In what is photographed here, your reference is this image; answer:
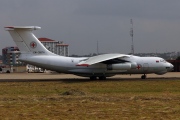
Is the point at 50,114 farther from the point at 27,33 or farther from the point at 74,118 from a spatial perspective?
the point at 27,33

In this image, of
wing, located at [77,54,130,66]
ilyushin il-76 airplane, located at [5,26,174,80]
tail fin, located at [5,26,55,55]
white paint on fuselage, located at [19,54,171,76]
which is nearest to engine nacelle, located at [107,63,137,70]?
ilyushin il-76 airplane, located at [5,26,174,80]

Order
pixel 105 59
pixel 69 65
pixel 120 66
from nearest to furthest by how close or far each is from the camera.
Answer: pixel 105 59 < pixel 120 66 < pixel 69 65

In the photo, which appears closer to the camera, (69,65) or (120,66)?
(120,66)

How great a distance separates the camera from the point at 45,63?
143 ft

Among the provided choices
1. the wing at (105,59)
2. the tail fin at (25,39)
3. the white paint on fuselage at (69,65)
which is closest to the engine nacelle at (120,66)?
the white paint on fuselage at (69,65)

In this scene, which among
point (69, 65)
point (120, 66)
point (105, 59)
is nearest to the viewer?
point (105, 59)

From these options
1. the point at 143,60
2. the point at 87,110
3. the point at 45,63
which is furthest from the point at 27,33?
the point at 87,110

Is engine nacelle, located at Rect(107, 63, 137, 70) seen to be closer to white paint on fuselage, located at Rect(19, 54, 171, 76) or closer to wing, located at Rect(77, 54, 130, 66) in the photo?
white paint on fuselage, located at Rect(19, 54, 171, 76)

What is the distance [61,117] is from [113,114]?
1956 mm

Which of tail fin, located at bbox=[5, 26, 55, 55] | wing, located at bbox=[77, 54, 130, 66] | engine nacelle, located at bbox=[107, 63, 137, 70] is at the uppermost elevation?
tail fin, located at bbox=[5, 26, 55, 55]

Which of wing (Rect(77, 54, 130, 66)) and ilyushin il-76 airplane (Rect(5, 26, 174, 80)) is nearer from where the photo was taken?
wing (Rect(77, 54, 130, 66))

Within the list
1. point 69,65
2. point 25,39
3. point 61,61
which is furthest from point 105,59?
point 25,39

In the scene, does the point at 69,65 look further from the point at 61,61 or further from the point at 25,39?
the point at 25,39

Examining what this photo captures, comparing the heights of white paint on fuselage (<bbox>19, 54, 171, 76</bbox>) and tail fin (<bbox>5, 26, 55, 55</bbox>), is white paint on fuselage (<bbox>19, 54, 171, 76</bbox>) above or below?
below
